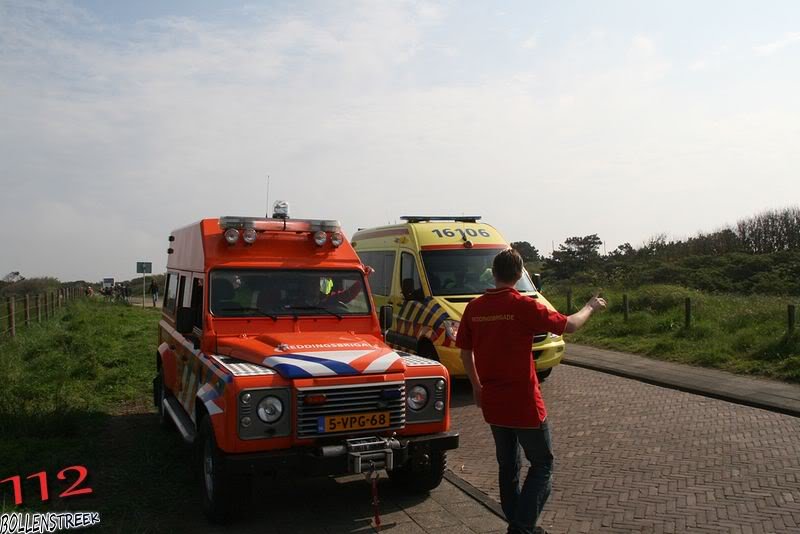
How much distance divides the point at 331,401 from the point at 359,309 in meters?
1.86

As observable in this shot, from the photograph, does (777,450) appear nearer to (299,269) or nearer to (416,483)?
(416,483)

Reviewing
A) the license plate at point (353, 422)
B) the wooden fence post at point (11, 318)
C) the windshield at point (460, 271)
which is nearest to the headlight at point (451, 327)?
the windshield at point (460, 271)

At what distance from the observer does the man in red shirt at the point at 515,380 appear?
14.8ft

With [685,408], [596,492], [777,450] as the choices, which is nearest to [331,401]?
[596,492]

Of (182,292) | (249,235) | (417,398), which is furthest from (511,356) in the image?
(182,292)

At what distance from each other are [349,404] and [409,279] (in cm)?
578

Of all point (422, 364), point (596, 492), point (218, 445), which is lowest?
point (596, 492)

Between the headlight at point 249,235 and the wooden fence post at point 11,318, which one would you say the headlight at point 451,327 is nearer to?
the headlight at point 249,235

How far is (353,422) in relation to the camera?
5.34m

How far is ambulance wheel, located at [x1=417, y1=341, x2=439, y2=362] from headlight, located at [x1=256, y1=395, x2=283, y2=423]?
5542 millimetres

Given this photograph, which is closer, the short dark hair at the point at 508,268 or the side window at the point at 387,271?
the short dark hair at the point at 508,268

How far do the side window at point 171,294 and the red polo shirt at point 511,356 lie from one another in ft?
16.2

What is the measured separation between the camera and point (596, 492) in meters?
6.20

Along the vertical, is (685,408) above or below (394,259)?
below
